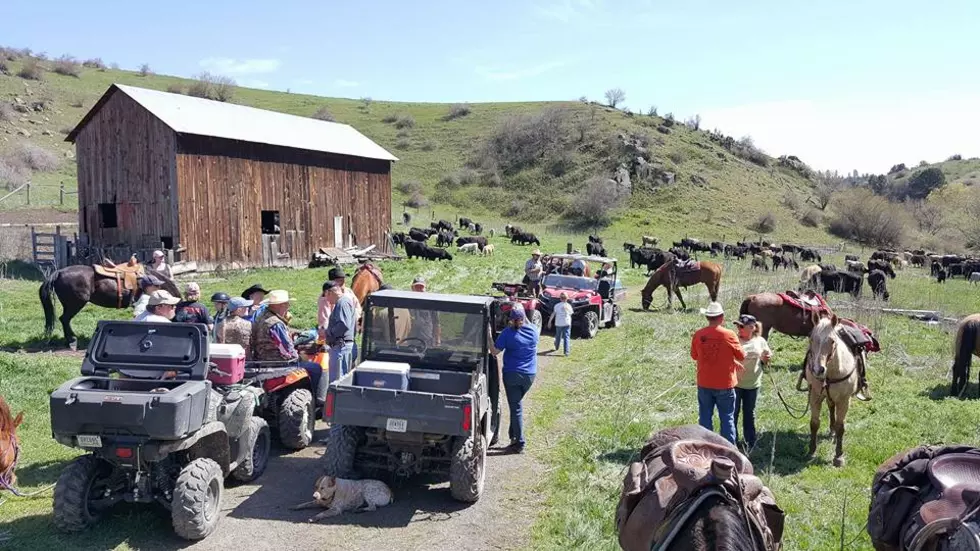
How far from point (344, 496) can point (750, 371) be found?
492cm

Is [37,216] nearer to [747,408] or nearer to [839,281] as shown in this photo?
[839,281]

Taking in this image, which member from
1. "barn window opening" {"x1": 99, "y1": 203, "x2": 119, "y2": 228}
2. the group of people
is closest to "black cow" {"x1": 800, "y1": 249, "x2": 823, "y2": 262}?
the group of people

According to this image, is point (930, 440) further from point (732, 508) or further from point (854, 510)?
point (732, 508)

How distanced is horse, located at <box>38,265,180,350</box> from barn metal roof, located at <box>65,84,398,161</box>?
11.1 m

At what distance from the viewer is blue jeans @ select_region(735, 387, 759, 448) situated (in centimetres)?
859

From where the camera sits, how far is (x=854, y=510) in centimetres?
702

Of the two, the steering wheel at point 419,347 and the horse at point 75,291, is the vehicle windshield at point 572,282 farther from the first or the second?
the steering wheel at point 419,347

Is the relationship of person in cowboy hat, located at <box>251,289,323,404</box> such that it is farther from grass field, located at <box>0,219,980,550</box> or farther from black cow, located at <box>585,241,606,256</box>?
black cow, located at <box>585,241,606,256</box>

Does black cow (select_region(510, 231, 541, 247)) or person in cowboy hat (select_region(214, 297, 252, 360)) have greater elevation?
black cow (select_region(510, 231, 541, 247))

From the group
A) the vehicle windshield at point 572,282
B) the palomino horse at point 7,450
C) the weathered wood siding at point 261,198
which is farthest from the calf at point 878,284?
the palomino horse at point 7,450

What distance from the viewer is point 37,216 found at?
34938 millimetres

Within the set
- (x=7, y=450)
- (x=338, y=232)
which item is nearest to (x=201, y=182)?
(x=338, y=232)

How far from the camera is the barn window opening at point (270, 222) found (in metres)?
28.1

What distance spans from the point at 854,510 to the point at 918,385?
6186 millimetres
